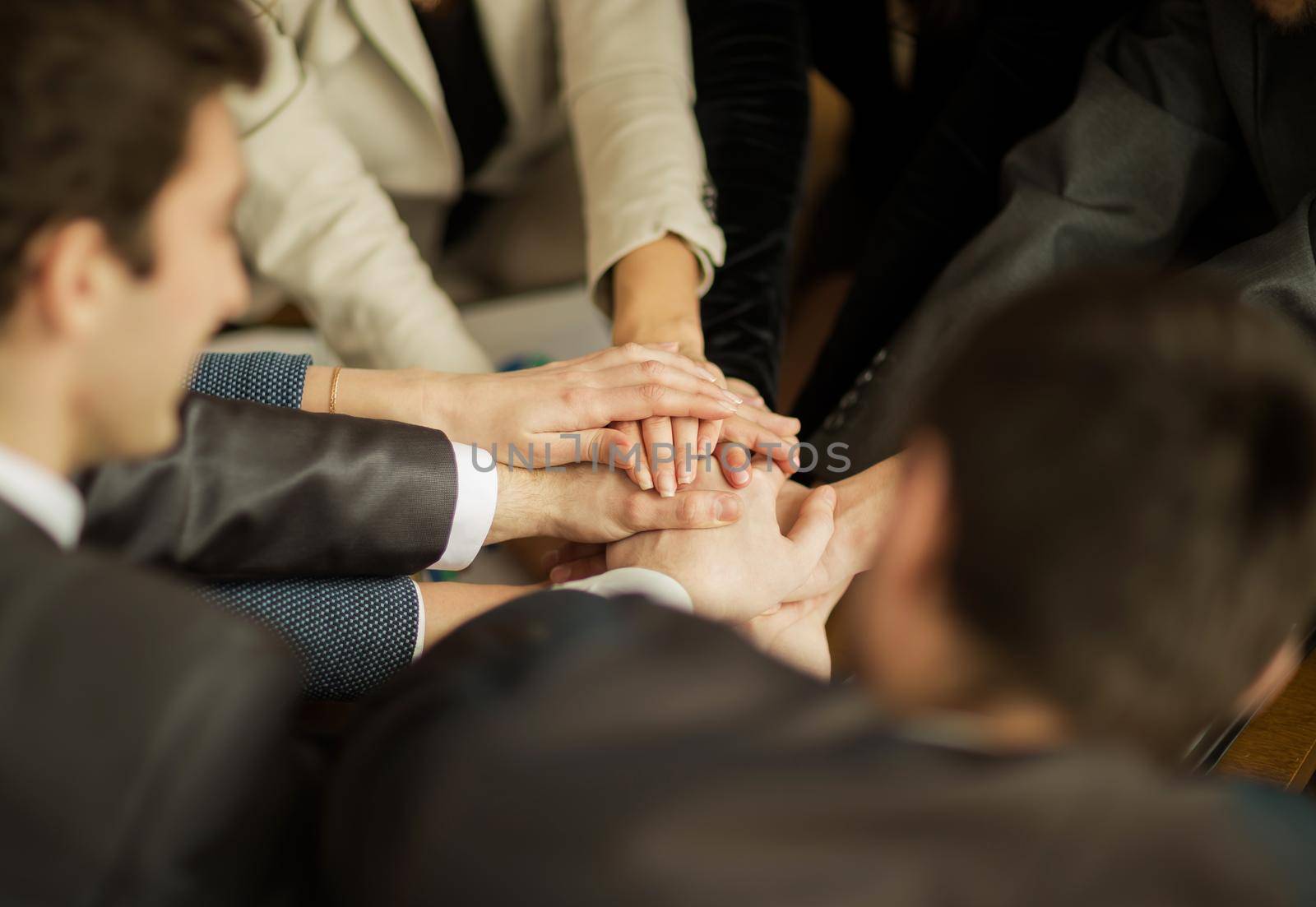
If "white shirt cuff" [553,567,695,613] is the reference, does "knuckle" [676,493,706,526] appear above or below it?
above

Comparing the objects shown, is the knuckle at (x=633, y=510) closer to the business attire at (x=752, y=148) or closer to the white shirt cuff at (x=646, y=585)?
the white shirt cuff at (x=646, y=585)

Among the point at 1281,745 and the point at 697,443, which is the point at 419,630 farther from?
the point at 1281,745

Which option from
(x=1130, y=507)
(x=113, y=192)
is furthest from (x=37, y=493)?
(x=1130, y=507)

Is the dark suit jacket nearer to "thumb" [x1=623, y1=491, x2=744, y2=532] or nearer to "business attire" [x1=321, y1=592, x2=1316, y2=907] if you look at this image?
"business attire" [x1=321, y1=592, x2=1316, y2=907]

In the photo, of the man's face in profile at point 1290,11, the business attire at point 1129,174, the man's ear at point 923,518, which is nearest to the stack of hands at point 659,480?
the business attire at point 1129,174

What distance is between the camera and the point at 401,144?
1.39 meters

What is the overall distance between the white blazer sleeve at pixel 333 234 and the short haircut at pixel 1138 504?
2.88 ft

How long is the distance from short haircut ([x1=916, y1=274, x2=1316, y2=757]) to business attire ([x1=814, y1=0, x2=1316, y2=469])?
2.43ft

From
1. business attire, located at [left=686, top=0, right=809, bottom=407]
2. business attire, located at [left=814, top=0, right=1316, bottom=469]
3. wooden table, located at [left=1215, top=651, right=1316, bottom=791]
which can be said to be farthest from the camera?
business attire, located at [left=686, top=0, right=809, bottom=407]

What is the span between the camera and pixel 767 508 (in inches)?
40.9

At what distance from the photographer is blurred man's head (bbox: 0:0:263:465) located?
0.51m

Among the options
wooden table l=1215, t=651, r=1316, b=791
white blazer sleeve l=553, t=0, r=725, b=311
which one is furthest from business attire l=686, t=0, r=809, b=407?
wooden table l=1215, t=651, r=1316, b=791

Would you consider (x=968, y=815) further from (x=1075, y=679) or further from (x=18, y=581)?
(x=18, y=581)

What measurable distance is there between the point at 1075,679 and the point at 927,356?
826 mm
